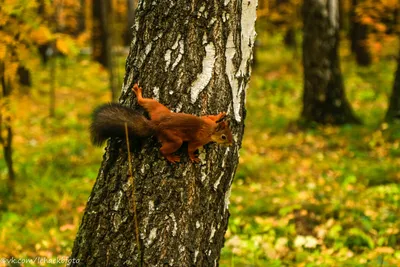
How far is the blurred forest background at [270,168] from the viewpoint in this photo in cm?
442

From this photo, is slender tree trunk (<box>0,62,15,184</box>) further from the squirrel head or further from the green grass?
the squirrel head

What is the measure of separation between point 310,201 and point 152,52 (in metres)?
3.46

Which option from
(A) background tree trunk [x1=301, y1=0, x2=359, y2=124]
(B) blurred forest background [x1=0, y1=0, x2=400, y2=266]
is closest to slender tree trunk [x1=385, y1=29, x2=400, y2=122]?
(B) blurred forest background [x1=0, y1=0, x2=400, y2=266]

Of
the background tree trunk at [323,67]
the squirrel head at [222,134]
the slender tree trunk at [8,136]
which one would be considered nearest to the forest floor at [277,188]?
the slender tree trunk at [8,136]

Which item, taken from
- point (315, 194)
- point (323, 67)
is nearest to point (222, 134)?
point (315, 194)

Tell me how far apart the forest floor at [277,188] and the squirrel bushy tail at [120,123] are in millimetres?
1986

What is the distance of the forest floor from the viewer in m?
4.35

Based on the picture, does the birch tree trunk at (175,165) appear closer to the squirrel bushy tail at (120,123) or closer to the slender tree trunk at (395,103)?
the squirrel bushy tail at (120,123)

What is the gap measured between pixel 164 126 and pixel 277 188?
3913 millimetres

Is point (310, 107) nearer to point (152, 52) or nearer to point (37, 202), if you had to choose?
point (37, 202)

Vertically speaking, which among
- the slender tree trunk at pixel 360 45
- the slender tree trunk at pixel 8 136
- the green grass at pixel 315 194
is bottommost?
the green grass at pixel 315 194

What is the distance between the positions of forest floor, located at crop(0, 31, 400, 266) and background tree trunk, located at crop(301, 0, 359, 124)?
38cm

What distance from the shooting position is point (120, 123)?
8.03 feet

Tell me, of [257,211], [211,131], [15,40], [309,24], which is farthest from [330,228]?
[309,24]
